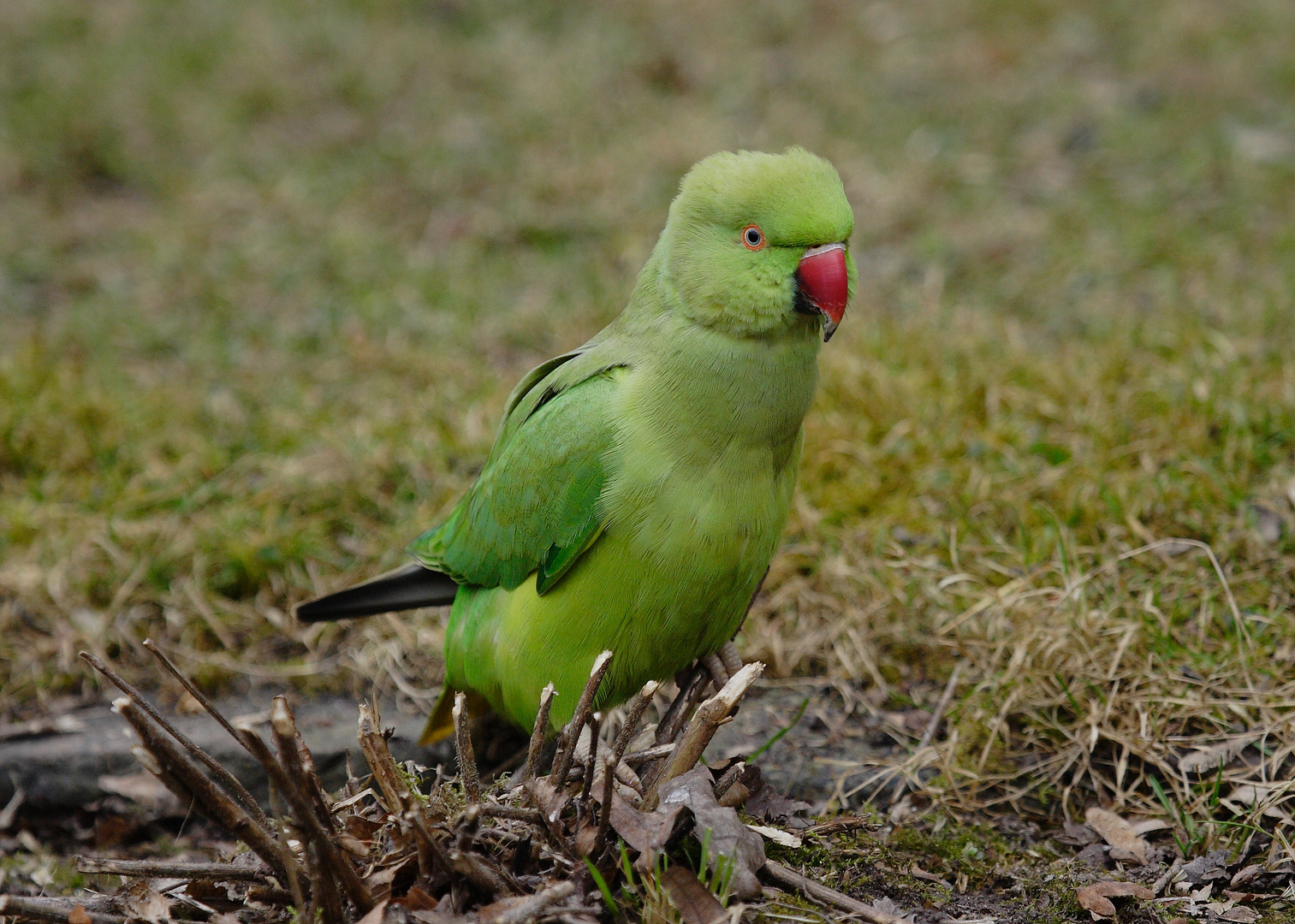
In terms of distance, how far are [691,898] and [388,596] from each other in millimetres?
1567

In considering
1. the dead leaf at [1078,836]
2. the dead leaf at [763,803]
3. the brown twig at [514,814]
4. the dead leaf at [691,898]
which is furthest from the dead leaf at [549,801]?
the dead leaf at [1078,836]

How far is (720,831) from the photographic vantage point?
2.53 meters

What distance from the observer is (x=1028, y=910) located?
275 centimetres

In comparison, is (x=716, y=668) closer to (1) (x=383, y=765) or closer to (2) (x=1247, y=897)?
(1) (x=383, y=765)

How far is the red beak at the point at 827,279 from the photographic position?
2783 mm

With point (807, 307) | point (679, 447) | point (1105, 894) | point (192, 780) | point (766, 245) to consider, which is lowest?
point (1105, 894)

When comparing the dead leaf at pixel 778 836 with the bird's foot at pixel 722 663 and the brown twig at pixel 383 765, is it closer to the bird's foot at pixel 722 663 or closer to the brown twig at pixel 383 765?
the bird's foot at pixel 722 663

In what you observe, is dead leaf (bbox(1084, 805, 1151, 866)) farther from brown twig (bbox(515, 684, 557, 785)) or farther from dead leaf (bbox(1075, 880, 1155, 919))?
A: brown twig (bbox(515, 684, 557, 785))

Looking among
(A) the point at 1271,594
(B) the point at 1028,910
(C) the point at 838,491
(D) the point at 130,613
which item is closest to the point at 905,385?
(C) the point at 838,491

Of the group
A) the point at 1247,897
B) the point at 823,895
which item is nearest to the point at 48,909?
the point at 823,895

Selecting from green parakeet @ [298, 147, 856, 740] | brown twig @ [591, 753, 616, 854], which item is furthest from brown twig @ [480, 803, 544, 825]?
green parakeet @ [298, 147, 856, 740]

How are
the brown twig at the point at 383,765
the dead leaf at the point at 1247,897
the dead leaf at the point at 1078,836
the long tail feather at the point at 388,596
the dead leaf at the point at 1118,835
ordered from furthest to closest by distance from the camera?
the long tail feather at the point at 388,596 → the dead leaf at the point at 1078,836 → the dead leaf at the point at 1118,835 → the dead leaf at the point at 1247,897 → the brown twig at the point at 383,765

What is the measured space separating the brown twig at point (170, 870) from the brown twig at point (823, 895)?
1.13 meters

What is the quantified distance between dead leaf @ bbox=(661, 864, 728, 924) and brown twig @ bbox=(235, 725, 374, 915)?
0.64 metres
